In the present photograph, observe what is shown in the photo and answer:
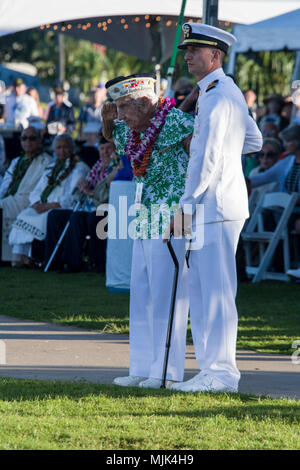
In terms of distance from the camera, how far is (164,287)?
5.98 m

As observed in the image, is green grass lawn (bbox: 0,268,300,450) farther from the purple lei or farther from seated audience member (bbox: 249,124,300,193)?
seated audience member (bbox: 249,124,300,193)

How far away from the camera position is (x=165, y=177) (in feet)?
19.7

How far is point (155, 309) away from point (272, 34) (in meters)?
8.68

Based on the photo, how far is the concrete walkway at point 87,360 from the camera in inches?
247

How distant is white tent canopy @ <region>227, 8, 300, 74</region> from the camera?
1373cm

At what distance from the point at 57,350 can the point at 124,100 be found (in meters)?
2.29

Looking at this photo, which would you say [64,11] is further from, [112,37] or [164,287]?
[164,287]

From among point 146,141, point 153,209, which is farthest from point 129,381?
point 146,141

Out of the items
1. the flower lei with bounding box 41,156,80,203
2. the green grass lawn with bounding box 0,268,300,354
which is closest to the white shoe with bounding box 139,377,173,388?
the green grass lawn with bounding box 0,268,300,354

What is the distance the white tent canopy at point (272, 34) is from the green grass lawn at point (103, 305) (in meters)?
4.19

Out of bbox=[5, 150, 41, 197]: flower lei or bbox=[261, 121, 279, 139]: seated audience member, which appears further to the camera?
bbox=[5, 150, 41, 197]: flower lei

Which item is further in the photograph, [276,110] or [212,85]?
[276,110]

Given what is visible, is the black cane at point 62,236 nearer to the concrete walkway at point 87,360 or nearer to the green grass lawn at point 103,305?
the green grass lawn at point 103,305

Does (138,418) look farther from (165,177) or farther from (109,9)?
(109,9)
